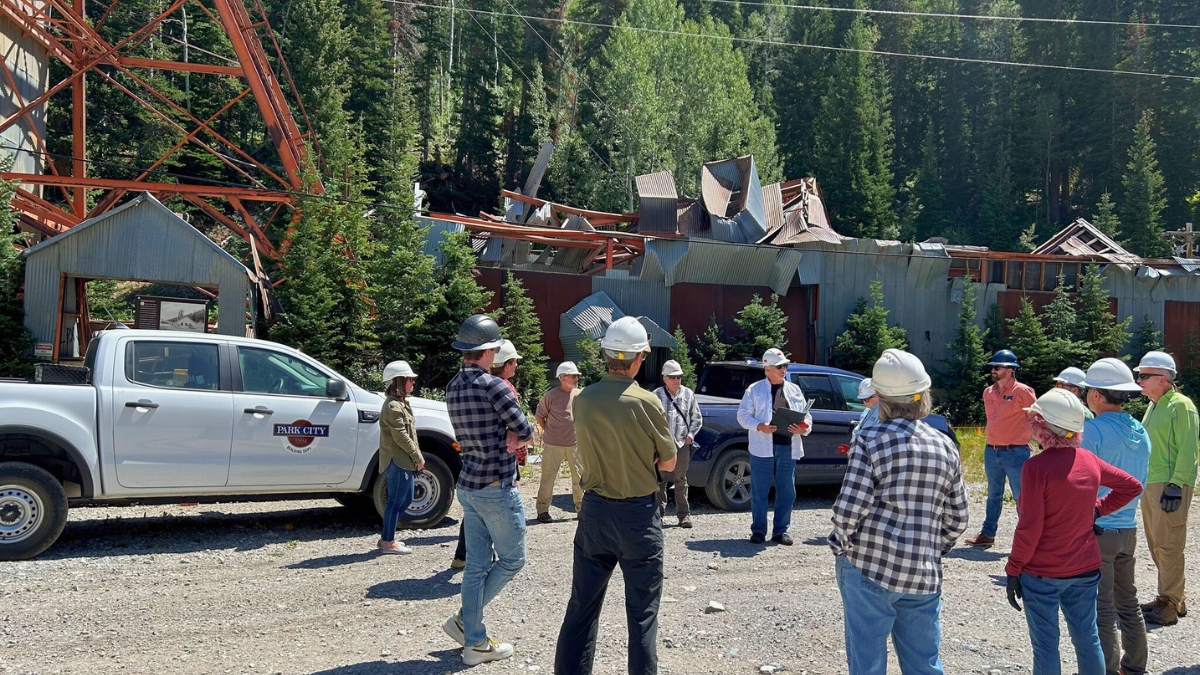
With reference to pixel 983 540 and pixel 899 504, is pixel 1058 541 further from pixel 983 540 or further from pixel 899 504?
pixel 983 540

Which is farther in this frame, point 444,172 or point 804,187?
point 444,172

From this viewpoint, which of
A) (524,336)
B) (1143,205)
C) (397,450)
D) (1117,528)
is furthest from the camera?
(1143,205)

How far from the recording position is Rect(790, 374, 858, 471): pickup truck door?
10.9 metres

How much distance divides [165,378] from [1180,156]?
57.1m

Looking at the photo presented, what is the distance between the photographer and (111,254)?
15117 millimetres

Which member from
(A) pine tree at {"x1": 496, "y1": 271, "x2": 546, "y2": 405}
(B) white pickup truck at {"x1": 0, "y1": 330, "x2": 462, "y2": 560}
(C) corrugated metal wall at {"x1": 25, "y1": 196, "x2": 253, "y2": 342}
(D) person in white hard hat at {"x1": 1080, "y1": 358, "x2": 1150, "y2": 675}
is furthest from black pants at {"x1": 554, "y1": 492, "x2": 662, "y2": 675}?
(A) pine tree at {"x1": 496, "y1": 271, "x2": 546, "y2": 405}

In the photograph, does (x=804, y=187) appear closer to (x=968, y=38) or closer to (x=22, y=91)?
(x=22, y=91)

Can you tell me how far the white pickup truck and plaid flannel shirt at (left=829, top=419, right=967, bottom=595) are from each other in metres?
5.68

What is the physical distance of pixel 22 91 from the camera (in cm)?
2039

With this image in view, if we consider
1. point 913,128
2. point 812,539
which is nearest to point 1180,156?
point 913,128

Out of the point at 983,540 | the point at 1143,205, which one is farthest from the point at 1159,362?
the point at 1143,205

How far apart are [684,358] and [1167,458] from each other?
14.8 meters

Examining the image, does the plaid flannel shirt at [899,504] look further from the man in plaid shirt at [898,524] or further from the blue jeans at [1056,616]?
the blue jeans at [1056,616]

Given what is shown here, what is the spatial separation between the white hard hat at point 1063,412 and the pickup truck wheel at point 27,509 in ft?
24.1
